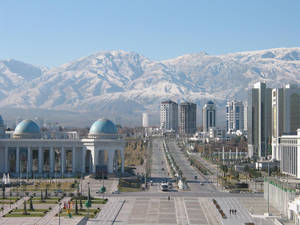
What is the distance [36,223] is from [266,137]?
281ft

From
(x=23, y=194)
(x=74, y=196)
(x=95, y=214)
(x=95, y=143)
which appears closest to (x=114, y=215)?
(x=95, y=214)

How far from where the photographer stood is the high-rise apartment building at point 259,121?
13400cm

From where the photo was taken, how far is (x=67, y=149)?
97.1 meters

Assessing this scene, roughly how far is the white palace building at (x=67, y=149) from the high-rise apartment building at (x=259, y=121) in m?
44.4

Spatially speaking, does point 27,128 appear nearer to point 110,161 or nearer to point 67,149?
point 67,149

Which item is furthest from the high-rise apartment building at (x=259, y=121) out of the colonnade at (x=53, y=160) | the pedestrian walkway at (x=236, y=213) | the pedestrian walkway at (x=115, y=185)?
the pedestrian walkway at (x=236, y=213)

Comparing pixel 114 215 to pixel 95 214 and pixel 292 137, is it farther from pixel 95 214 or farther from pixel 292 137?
pixel 292 137

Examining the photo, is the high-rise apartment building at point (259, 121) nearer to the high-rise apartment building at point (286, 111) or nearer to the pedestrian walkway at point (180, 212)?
the high-rise apartment building at point (286, 111)

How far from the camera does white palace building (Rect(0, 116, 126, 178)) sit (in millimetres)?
93625

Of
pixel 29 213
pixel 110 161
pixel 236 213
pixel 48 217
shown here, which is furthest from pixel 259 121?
pixel 48 217

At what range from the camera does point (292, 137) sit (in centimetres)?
9969

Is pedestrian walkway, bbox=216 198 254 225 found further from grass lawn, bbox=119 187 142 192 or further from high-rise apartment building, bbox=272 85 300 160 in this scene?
high-rise apartment building, bbox=272 85 300 160

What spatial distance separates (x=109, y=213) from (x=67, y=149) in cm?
3778

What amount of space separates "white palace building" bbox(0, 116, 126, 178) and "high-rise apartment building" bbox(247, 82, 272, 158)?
146ft
